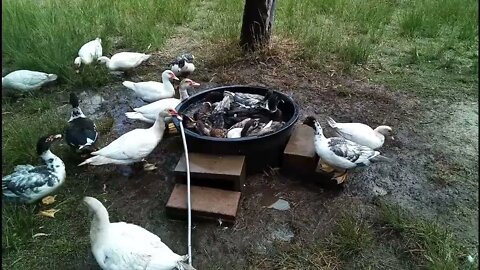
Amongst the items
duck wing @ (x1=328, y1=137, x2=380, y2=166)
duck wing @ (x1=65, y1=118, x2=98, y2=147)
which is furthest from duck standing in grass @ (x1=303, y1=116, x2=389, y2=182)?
duck wing @ (x1=65, y1=118, x2=98, y2=147)

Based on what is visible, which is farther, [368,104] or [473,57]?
[473,57]

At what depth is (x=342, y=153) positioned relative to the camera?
105 inches

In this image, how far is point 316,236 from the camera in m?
2.51

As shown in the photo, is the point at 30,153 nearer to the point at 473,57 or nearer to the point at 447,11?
the point at 473,57

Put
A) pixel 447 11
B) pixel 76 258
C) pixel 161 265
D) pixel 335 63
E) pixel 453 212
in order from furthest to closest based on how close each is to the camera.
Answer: pixel 447 11, pixel 335 63, pixel 453 212, pixel 76 258, pixel 161 265

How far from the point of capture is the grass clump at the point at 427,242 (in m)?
2.25

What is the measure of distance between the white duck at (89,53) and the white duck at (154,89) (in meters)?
Result: 0.61

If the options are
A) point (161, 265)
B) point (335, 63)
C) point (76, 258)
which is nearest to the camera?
point (161, 265)

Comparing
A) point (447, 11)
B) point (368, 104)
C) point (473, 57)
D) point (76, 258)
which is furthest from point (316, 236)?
point (447, 11)

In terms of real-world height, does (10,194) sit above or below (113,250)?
below

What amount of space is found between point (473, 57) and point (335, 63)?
123 cm

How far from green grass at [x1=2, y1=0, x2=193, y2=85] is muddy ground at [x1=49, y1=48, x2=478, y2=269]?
0.56m

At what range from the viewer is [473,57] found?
4.36m

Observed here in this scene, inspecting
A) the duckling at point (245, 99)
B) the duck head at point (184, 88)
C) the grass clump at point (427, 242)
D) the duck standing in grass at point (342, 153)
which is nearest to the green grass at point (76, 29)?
the duck head at point (184, 88)
